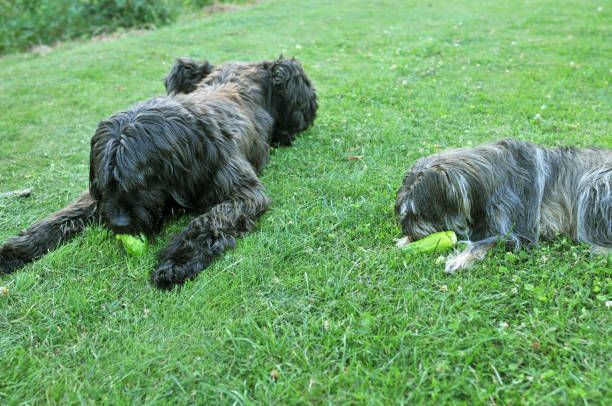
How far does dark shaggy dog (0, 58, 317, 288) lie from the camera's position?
4.25 metres

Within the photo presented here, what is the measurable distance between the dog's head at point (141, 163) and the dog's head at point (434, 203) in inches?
76.2

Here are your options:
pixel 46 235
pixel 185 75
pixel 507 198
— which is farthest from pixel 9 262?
pixel 507 198

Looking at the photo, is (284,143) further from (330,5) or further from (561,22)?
(330,5)

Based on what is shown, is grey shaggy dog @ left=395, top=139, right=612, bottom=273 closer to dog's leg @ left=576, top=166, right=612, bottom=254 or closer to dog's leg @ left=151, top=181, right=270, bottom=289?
dog's leg @ left=576, top=166, right=612, bottom=254

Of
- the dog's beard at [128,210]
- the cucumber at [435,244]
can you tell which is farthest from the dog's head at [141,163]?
the cucumber at [435,244]

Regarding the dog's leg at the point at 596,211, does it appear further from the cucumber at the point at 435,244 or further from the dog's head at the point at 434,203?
the cucumber at the point at 435,244

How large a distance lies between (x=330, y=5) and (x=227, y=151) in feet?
45.9

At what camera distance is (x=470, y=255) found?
3996 mm

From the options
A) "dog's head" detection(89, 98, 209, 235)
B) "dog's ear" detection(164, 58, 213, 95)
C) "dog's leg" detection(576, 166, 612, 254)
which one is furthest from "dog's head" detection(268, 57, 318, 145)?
"dog's leg" detection(576, 166, 612, 254)

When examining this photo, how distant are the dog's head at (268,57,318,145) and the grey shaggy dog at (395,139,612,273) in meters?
2.88

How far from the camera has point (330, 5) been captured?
57.8 feet

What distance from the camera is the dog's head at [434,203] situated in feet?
13.5

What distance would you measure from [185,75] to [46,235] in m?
3.35

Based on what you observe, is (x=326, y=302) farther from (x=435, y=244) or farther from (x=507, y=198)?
(x=507, y=198)
